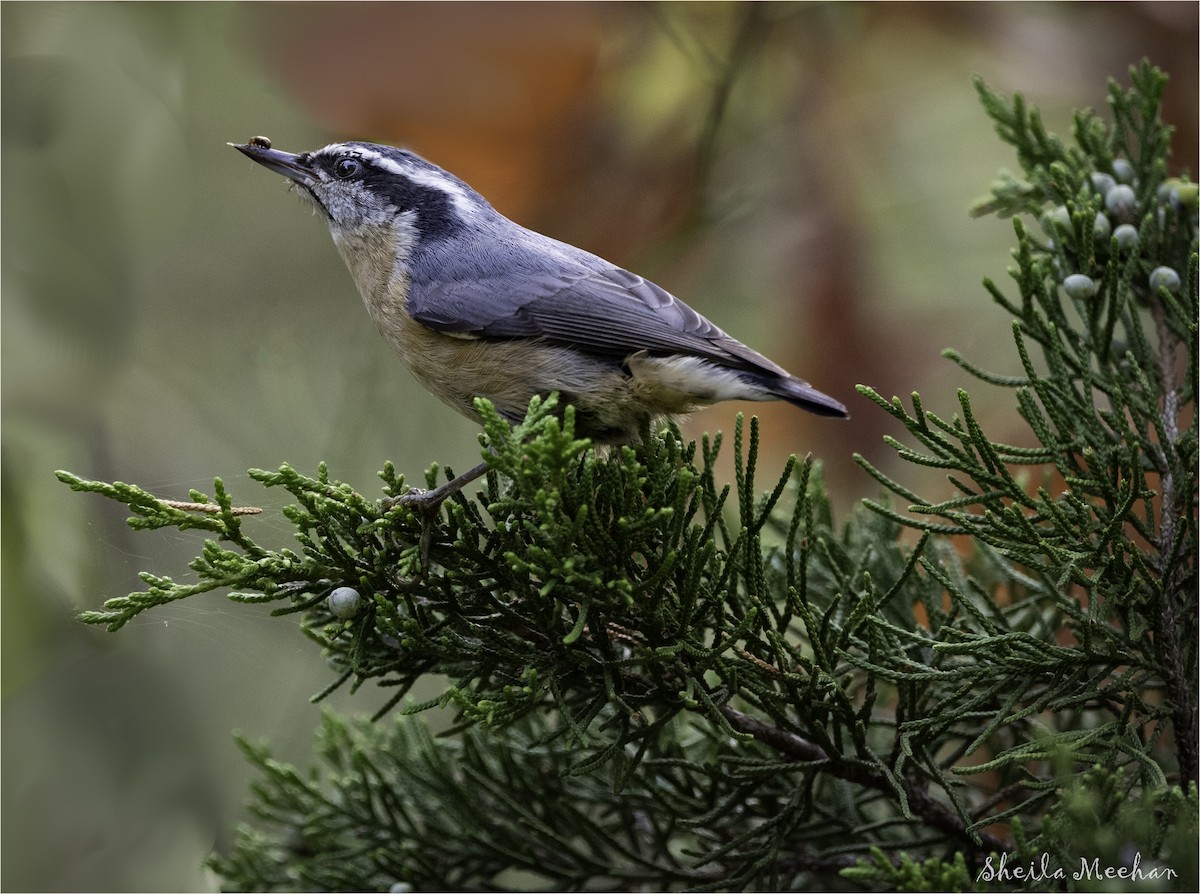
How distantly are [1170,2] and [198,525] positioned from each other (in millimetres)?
3064

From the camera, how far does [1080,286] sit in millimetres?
1932

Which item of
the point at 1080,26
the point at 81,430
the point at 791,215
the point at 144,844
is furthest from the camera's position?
the point at 791,215

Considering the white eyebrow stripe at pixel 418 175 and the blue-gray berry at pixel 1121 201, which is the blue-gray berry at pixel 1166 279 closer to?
the blue-gray berry at pixel 1121 201

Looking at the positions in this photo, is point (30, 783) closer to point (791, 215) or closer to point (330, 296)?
point (330, 296)

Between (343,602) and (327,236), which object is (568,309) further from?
(327,236)

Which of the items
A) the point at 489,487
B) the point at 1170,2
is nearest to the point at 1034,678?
the point at 489,487

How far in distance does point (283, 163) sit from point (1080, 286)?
6.03 ft

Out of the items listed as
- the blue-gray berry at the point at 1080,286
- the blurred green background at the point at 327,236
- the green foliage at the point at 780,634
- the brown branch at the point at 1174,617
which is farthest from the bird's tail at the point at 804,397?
the blurred green background at the point at 327,236

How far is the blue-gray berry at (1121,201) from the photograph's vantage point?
212 centimetres

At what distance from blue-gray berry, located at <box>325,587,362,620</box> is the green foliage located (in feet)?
0.09

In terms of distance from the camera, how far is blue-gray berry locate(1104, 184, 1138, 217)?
2.12 meters

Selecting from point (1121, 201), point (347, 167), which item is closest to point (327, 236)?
point (347, 167)

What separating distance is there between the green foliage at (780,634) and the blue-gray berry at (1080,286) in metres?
0.02

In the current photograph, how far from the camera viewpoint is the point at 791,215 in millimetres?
3539
